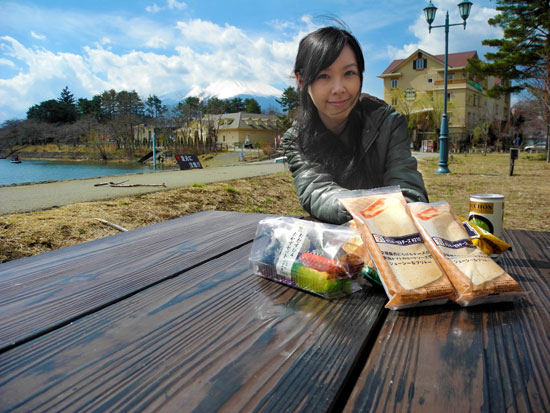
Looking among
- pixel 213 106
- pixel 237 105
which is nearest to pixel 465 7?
pixel 213 106

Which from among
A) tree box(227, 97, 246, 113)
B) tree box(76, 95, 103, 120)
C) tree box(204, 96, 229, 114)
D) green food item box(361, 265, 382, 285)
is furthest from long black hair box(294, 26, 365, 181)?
tree box(227, 97, 246, 113)

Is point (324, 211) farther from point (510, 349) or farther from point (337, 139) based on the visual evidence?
point (510, 349)

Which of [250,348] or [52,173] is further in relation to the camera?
[52,173]

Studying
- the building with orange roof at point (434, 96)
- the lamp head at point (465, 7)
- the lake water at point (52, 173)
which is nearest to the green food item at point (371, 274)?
the lake water at point (52, 173)

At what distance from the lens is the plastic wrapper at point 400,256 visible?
0.80 meters

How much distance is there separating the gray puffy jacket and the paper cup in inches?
11.7

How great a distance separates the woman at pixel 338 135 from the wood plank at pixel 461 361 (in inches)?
27.0

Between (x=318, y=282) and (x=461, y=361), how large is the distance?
34 cm

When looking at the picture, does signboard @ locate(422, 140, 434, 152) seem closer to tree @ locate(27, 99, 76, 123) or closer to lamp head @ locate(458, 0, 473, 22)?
lamp head @ locate(458, 0, 473, 22)

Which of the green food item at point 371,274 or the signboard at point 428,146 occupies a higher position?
the signboard at point 428,146

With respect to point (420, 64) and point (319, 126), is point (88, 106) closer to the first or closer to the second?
point (420, 64)

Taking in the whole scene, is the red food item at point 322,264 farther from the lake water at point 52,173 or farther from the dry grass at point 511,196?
the lake water at point 52,173

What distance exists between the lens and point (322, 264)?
896mm

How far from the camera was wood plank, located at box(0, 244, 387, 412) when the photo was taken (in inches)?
22.0
